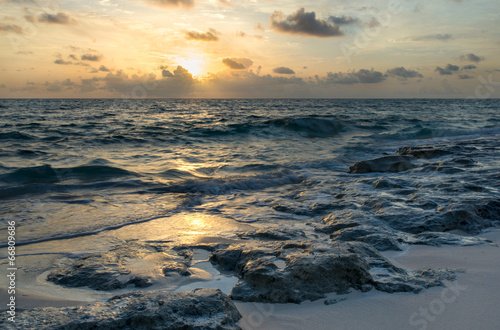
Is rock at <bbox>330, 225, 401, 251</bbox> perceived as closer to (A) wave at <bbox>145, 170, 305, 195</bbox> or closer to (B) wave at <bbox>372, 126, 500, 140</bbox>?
(A) wave at <bbox>145, 170, 305, 195</bbox>

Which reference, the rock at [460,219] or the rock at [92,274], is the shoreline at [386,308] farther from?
the rock at [460,219]

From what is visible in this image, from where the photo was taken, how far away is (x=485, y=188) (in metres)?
5.71

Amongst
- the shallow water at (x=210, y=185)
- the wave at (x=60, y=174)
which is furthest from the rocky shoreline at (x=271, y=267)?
the wave at (x=60, y=174)

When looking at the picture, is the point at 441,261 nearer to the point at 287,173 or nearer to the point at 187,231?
the point at 187,231

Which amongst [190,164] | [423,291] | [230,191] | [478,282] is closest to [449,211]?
[478,282]

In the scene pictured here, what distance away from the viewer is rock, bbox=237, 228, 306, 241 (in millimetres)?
3852

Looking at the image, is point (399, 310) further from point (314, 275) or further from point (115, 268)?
point (115, 268)

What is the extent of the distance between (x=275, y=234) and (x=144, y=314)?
2127mm

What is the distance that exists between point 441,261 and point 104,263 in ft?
10.0

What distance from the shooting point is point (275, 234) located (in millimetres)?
3912

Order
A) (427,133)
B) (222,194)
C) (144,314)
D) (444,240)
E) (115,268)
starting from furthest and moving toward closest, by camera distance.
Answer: (427,133) → (222,194) → (444,240) → (115,268) → (144,314)

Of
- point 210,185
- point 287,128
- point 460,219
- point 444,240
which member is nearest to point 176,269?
point 444,240

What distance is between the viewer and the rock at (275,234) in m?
3.85

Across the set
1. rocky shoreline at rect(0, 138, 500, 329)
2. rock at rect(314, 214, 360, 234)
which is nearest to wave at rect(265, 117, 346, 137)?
rock at rect(314, 214, 360, 234)
